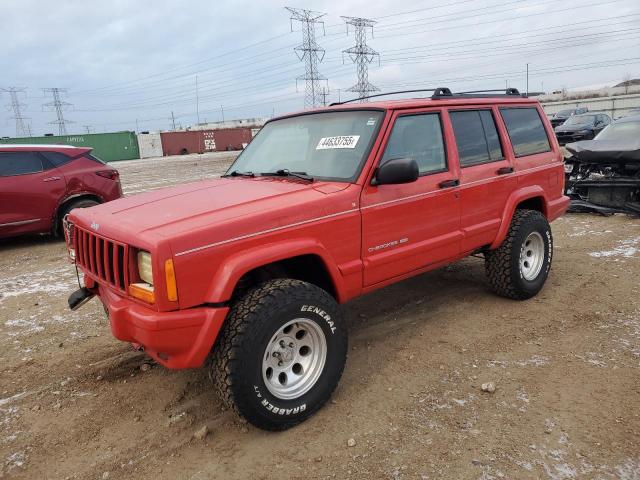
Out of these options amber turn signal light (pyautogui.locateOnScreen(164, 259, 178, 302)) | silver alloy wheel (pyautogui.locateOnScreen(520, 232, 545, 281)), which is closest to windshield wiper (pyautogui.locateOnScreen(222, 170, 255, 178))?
amber turn signal light (pyautogui.locateOnScreen(164, 259, 178, 302))

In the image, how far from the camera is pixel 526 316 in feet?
14.6

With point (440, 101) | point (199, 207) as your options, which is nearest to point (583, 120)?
point (440, 101)

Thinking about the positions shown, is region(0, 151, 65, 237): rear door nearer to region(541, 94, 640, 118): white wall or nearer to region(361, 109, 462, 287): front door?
region(361, 109, 462, 287): front door

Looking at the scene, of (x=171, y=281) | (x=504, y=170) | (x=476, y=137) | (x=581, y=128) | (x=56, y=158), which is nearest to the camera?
(x=171, y=281)

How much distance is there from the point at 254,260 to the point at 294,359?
73 cm

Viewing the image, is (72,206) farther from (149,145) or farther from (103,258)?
(149,145)

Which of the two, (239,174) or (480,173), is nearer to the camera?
(239,174)

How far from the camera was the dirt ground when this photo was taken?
268cm

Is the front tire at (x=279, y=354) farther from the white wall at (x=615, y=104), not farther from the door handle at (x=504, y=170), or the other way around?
the white wall at (x=615, y=104)

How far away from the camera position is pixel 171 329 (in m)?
2.56

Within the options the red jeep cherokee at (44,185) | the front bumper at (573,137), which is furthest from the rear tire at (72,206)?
the front bumper at (573,137)

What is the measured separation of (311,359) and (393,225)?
3.67 feet

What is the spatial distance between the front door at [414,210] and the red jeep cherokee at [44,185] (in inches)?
258

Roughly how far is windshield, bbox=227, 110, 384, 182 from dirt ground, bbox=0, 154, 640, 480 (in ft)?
4.91
